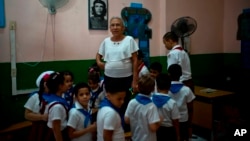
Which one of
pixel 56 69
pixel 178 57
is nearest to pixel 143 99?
pixel 178 57

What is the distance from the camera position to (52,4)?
3.46 meters

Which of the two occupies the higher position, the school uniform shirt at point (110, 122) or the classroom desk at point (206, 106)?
the school uniform shirt at point (110, 122)

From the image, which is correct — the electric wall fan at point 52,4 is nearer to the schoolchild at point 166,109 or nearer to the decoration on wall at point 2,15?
the decoration on wall at point 2,15

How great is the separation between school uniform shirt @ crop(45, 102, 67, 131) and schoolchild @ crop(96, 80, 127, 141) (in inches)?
14.4

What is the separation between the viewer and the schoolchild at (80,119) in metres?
2.00

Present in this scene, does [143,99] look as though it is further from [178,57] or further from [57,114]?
[178,57]

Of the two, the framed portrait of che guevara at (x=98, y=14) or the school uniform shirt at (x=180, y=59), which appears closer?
the school uniform shirt at (x=180, y=59)

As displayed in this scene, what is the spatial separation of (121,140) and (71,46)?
228 cm

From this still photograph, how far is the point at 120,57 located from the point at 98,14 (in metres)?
1.31

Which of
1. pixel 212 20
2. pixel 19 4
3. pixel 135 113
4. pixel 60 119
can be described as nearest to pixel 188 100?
pixel 135 113

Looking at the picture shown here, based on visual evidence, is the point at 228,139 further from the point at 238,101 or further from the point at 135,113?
the point at 135,113

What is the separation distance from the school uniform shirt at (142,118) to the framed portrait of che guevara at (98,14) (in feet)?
6.98

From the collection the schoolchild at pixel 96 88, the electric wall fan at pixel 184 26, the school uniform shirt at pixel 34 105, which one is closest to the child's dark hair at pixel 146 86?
the schoolchild at pixel 96 88

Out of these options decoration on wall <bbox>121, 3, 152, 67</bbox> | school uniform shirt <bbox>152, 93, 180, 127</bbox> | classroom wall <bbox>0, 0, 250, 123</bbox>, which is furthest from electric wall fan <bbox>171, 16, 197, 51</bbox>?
school uniform shirt <bbox>152, 93, 180, 127</bbox>
